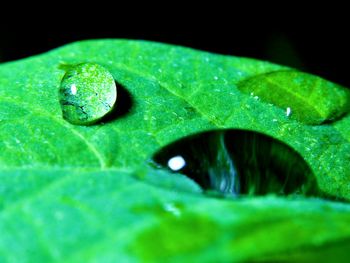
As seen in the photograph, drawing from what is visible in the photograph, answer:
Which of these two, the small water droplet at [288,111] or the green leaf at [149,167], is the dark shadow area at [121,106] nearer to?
the green leaf at [149,167]

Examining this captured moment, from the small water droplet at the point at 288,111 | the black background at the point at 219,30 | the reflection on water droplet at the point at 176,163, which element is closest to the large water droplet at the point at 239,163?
the reflection on water droplet at the point at 176,163

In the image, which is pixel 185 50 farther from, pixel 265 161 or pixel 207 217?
pixel 207 217

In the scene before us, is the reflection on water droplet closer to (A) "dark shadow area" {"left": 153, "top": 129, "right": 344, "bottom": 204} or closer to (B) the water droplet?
(A) "dark shadow area" {"left": 153, "top": 129, "right": 344, "bottom": 204}

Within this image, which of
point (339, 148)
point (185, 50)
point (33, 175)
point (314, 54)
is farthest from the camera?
point (314, 54)

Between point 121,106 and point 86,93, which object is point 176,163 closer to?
point 121,106

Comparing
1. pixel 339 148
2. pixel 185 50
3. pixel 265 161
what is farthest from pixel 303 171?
pixel 185 50

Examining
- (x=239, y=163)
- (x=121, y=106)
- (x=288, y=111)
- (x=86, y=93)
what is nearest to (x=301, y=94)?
(x=288, y=111)
